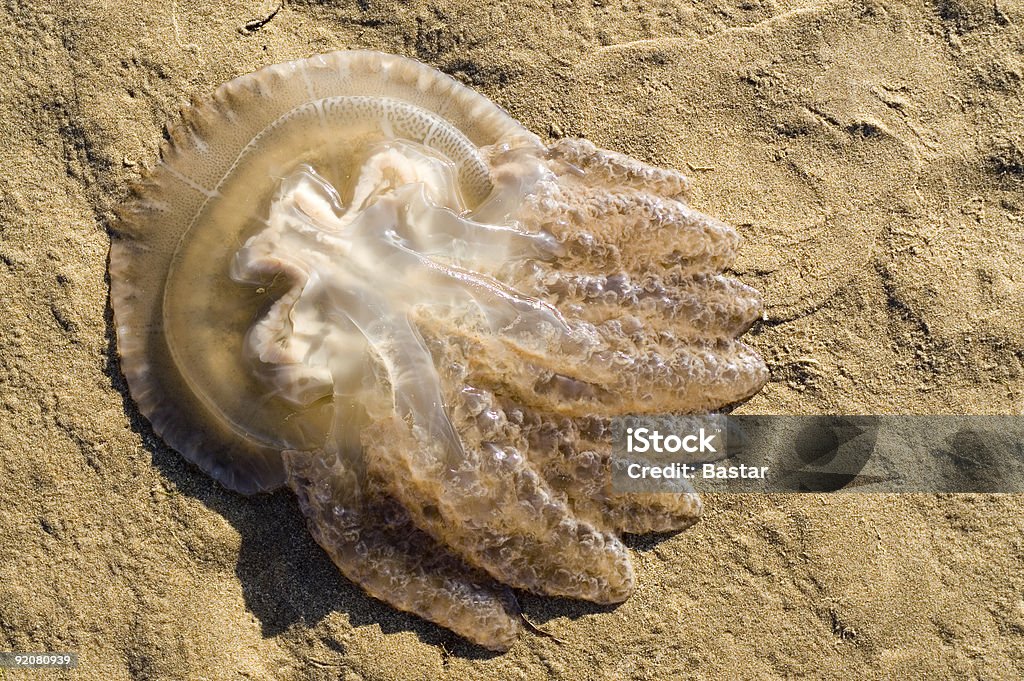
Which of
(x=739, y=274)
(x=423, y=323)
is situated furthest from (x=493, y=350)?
(x=739, y=274)

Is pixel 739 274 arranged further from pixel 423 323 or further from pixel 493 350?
pixel 423 323

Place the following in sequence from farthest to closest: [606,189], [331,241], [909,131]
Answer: [909,131] → [606,189] → [331,241]

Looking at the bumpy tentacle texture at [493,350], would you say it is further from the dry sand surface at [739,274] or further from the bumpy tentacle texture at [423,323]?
the dry sand surface at [739,274]

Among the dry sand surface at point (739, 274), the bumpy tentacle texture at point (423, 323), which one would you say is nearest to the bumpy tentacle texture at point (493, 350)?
the bumpy tentacle texture at point (423, 323)

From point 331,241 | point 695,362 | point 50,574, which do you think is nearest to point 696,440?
point 695,362

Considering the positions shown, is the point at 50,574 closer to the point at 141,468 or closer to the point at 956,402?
the point at 141,468

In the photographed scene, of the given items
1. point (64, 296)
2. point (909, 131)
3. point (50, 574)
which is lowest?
point (50, 574)

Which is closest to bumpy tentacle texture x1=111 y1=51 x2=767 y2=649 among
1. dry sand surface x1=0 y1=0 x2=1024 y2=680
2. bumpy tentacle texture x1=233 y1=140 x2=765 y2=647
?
bumpy tentacle texture x1=233 y1=140 x2=765 y2=647
